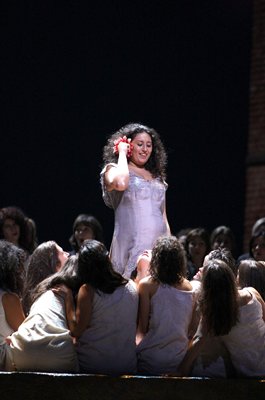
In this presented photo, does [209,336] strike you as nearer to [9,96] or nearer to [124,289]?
[124,289]

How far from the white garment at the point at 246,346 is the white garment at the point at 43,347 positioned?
80 cm

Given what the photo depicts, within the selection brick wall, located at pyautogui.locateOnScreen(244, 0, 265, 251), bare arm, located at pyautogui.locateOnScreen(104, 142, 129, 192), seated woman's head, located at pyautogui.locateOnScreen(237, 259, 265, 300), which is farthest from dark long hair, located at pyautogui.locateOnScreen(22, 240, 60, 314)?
brick wall, located at pyautogui.locateOnScreen(244, 0, 265, 251)

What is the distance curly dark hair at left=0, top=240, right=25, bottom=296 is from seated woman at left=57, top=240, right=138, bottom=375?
31cm

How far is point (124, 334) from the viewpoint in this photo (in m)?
4.98

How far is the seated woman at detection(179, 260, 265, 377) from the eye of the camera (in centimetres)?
496

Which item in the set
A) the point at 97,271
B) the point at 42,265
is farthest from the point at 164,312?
the point at 42,265

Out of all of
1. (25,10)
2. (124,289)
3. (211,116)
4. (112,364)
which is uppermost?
(25,10)

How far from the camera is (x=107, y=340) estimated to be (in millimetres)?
4953

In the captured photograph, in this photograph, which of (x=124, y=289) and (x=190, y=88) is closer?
(x=124, y=289)

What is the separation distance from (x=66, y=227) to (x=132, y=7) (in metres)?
2.13

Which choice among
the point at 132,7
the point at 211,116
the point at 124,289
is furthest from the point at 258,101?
the point at 124,289

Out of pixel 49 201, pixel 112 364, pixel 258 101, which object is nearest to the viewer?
pixel 112 364

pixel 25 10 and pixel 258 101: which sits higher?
pixel 25 10

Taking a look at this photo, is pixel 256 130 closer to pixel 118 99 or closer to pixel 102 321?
pixel 118 99
